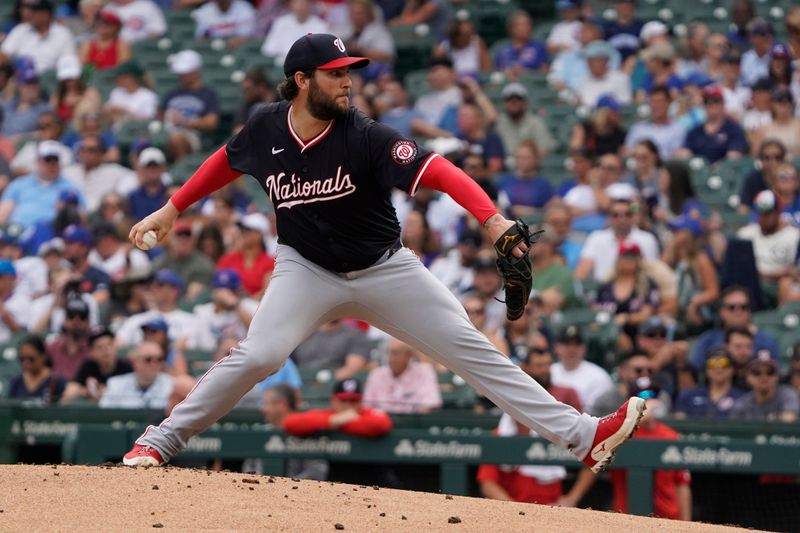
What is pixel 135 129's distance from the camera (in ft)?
45.6

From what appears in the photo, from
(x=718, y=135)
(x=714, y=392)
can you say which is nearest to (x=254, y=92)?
(x=718, y=135)

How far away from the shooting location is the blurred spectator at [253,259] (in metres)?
11.1

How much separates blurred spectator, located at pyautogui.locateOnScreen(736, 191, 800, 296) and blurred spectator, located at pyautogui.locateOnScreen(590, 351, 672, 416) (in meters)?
1.48

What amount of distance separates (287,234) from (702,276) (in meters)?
4.94

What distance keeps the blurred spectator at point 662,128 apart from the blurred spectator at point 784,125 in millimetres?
653

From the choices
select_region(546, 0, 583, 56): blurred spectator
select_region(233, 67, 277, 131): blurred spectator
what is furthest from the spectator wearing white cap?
select_region(546, 0, 583, 56): blurred spectator

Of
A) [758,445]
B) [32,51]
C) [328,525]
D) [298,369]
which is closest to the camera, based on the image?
[328,525]

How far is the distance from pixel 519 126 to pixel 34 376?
15.4 feet

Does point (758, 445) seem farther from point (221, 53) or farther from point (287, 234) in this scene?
point (221, 53)

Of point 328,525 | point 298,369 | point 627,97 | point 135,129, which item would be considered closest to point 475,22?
point 627,97

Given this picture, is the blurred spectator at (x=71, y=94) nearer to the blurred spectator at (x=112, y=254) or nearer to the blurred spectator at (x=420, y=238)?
the blurred spectator at (x=112, y=254)

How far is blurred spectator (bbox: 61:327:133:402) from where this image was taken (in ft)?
33.1

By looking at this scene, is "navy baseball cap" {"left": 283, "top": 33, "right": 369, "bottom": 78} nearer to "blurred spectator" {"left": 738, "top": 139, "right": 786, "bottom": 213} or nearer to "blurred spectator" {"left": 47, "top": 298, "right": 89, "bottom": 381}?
"blurred spectator" {"left": 47, "top": 298, "right": 89, "bottom": 381}

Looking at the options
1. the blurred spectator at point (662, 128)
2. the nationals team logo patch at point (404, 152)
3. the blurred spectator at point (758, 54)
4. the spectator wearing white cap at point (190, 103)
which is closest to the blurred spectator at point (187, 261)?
the spectator wearing white cap at point (190, 103)
